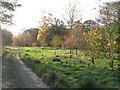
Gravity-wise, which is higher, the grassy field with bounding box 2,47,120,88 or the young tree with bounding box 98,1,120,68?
the young tree with bounding box 98,1,120,68

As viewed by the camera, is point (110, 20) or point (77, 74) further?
point (110, 20)

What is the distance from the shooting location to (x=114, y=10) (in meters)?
28.4

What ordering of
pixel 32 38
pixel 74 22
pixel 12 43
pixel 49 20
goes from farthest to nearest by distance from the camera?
pixel 12 43 < pixel 32 38 < pixel 49 20 < pixel 74 22

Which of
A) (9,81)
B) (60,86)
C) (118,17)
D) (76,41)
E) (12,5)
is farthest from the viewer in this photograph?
(76,41)

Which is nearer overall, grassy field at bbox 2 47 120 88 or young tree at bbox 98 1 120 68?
grassy field at bbox 2 47 120 88

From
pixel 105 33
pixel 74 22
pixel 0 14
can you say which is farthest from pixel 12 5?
pixel 74 22

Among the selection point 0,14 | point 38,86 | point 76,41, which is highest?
point 0,14

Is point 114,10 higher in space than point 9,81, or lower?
higher

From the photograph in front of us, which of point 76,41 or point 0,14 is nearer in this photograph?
point 0,14

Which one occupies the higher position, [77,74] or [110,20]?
[110,20]

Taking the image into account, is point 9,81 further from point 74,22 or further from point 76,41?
point 74,22

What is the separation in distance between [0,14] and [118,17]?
2180cm

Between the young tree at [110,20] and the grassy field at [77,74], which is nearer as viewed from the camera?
the grassy field at [77,74]

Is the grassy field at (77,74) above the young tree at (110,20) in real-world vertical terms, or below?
below
